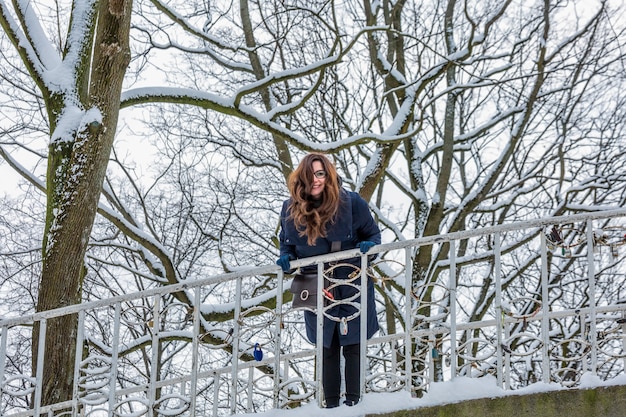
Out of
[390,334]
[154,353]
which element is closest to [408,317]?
[154,353]

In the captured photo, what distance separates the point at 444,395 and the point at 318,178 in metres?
1.51

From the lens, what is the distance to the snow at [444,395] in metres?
4.69

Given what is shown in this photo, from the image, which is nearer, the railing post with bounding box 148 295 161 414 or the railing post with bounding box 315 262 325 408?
the railing post with bounding box 315 262 325 408

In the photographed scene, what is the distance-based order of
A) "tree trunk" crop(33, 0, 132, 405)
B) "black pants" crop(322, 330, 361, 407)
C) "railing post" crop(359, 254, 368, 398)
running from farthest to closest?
"tree trunk" crop(33, 0, 132, 405)
"black pants" crop(322, 330, 361, 407)
"railing post" crop(359, 254, 368, 398)

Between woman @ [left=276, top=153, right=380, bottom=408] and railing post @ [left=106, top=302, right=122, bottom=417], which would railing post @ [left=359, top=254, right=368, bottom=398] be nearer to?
woman @ [left=276, top=153, right=380, bottom=408]

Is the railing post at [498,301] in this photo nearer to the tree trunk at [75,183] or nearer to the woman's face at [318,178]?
the woman's face at [318,178]

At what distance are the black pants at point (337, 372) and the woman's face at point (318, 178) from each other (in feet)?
2.98

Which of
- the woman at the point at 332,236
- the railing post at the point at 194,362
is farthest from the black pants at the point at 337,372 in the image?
the railing post at the point at 194,362

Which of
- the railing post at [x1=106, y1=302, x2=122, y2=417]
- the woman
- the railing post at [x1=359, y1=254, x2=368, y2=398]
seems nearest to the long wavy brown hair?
the woman

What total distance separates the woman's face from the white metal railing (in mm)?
421

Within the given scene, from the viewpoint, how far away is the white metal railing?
4.89m

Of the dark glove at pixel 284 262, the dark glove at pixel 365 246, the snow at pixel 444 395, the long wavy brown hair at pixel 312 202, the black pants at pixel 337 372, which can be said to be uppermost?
the long wavy brown hair at pixel 312 202

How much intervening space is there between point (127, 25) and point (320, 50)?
6730mm

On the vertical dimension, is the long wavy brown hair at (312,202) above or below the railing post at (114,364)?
above
